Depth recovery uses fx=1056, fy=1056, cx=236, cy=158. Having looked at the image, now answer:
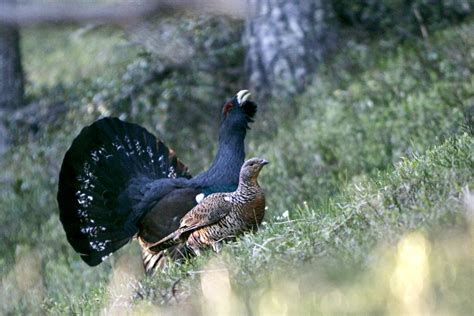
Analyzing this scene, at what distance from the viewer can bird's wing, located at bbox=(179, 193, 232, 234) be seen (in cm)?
774

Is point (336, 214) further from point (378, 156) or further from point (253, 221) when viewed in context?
point (378, 156)

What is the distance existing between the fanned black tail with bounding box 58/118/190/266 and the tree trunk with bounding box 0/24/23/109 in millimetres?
6176

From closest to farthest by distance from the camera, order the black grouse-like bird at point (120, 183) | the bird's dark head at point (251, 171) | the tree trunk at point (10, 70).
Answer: the bird's dark head at point (251, 171), the black grouse-like bird at point (120, 183), the tree trunk at point (10, 70)

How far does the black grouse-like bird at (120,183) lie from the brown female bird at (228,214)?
3.66ft

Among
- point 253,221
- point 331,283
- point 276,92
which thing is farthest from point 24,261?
point 331,283

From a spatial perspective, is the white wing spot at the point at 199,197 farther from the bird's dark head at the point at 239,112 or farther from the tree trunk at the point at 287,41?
the tree trunk at the point at 287,41

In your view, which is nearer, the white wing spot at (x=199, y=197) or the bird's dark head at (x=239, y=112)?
the white wing spot at (x=199, y=197)

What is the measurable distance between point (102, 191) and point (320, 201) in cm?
201

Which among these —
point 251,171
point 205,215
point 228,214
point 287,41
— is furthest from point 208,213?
point 287,41

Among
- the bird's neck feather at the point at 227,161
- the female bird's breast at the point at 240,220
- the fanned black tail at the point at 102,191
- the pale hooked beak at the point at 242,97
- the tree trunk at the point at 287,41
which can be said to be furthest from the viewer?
the tree trunk at the point at 287,41

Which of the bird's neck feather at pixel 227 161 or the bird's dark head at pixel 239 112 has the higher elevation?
the bird's dark head at pixel 239 112

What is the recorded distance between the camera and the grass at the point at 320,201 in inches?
196

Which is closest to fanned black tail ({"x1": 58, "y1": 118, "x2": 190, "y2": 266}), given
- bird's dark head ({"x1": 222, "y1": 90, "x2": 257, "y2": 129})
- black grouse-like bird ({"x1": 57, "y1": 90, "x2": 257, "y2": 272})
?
black grouse-like bird ({"x1": 57, "y1": 90, "x2": 257, "y2": 272})

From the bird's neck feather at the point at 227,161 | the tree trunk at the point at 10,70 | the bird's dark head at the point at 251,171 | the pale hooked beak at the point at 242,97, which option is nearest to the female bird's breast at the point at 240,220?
the bird's dark head at the point at 251,171
